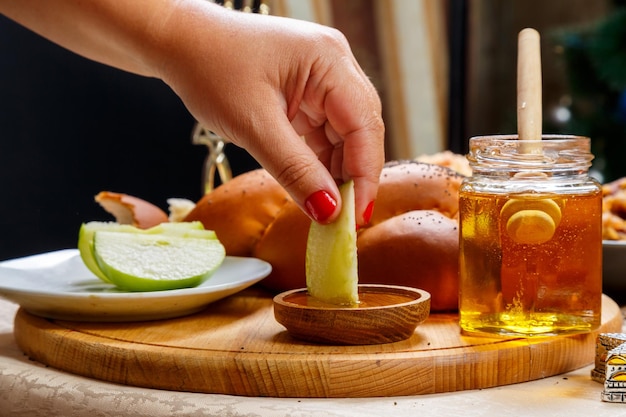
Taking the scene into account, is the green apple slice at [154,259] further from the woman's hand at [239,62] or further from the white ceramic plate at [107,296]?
the woman's hand at [239,62]

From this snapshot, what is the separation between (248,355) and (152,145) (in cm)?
182

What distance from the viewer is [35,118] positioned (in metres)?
2.36

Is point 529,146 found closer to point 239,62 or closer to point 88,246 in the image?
point 239,62

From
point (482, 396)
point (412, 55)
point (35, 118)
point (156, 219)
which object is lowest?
point (482, 396)

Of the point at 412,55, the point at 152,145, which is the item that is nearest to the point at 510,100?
the point at 412,55

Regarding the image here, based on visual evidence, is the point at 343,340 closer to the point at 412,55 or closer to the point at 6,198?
the point at 6,198

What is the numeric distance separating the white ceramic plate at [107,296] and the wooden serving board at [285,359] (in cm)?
3

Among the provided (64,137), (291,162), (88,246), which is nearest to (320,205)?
(291,162)

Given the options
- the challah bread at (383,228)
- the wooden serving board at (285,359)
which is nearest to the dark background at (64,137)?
the challah bread at (383,228)

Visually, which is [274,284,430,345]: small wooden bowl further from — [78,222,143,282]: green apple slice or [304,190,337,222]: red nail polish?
[78,222,143,282]: green apple slice

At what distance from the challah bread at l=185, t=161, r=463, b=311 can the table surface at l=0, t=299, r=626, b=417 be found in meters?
0.27

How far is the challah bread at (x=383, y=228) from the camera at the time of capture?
118 cm

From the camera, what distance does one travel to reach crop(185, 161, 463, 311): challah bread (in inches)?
46.4

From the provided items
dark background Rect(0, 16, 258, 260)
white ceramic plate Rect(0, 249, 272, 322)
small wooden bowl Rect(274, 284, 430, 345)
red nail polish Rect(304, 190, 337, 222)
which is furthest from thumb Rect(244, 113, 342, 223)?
dark background Rect(0, 16, 258, 260)
